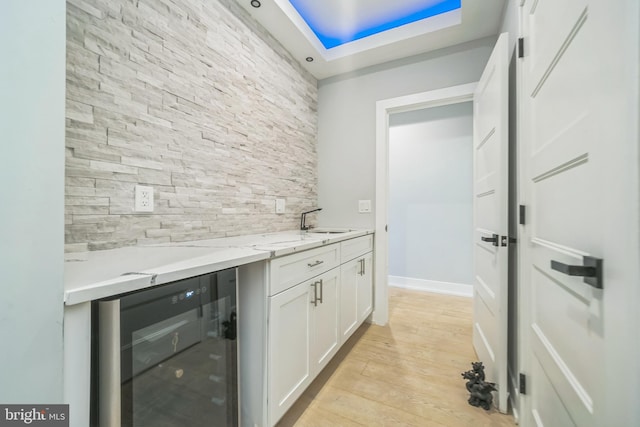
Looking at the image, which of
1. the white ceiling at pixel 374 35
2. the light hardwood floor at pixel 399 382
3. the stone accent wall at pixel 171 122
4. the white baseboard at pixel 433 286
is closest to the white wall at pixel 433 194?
the white baseboard at pixel 433 286

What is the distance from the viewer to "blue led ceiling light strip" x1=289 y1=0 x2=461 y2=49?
2010 mm

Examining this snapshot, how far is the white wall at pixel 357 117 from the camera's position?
223 centimetres

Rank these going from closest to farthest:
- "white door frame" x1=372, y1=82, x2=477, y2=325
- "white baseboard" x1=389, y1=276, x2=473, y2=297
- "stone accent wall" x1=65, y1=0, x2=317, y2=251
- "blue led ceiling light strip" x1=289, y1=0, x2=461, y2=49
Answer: "stone accent wall" x1=65, y1=0, x2=317, y2=251, "blue led ceiling light strip" x1=289, y1=0, x2=461, y2=49, "white door frame" x1=372, y1=82, x2=477, y2=325, "white baseboard" x1=389, y1=276, x2=473, y2=297

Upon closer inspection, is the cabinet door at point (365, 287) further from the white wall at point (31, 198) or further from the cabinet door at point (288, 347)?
the white wall at point (31, 198)

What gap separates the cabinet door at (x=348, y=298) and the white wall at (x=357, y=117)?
0.64 m

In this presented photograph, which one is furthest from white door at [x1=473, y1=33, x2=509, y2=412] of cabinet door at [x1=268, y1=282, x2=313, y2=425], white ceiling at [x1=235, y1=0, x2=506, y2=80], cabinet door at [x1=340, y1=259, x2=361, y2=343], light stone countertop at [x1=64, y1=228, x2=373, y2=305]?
light stone countertop at [x1=64, y1=228, x2=373, y2=305]

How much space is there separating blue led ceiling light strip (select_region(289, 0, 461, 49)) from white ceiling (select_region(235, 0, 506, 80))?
0.25 feet

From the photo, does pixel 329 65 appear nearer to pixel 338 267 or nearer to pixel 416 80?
pixel 416 80

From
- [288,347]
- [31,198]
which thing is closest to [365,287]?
[288,347]

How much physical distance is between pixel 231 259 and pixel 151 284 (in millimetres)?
268

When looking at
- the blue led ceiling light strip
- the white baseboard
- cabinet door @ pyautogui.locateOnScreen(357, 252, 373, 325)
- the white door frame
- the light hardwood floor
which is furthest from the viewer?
the white baseboard

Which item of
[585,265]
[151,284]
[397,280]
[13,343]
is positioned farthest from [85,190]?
[397,280]

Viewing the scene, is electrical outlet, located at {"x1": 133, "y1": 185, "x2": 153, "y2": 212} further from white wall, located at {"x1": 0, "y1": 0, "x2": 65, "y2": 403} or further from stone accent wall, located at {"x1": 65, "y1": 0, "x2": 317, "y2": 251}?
white wall, located at {"x1": 0, "y1": 0, "x2": 65, "y2": 403}

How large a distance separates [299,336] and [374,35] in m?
2.44
